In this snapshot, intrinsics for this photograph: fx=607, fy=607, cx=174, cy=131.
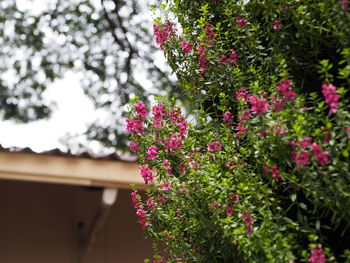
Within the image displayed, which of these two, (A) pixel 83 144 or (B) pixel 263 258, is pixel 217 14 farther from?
(A) pixel 83 144

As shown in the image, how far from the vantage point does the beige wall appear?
6883mm

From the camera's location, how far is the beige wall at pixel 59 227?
6883 millimetres

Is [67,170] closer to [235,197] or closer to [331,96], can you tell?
[235,197]

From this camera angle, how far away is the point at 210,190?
3.02m

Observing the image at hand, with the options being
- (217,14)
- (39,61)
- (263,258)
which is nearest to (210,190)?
(263,258)

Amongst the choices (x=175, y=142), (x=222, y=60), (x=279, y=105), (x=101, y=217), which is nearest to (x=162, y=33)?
(x=222, y=60)

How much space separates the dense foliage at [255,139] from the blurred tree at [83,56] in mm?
10285

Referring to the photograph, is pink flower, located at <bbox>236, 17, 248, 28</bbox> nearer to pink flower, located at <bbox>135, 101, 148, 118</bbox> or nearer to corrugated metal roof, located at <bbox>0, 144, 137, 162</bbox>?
pink flower, located at <bbox>135, 101, 148, 118</bbox>

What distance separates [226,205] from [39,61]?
11.8 metres

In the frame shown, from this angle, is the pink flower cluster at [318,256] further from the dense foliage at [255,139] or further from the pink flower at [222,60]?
the pink flower at [222,60]

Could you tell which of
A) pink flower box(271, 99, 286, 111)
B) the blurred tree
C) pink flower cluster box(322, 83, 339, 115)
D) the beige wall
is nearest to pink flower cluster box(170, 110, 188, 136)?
pink flower box(271, 99, 286, 111)

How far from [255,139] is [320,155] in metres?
0.51

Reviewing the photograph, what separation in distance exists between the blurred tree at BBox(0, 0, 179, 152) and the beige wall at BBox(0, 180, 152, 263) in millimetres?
6659

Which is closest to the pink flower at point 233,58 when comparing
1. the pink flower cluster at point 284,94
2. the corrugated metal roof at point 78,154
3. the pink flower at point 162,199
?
the pink flower cluster at point 284,94
